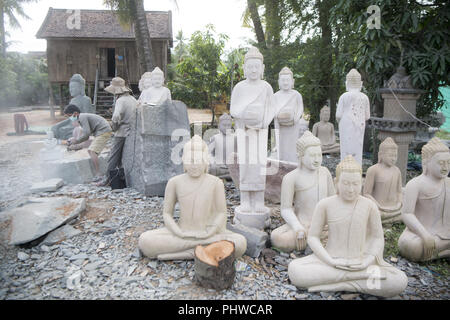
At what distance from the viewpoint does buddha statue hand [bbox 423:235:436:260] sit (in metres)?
3.62

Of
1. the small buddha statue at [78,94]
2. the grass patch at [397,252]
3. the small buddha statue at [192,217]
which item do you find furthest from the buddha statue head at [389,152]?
the small buddha statue at [78,94]

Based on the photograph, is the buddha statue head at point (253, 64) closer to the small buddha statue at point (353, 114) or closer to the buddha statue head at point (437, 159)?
the small buddha statue at point (353, 114)

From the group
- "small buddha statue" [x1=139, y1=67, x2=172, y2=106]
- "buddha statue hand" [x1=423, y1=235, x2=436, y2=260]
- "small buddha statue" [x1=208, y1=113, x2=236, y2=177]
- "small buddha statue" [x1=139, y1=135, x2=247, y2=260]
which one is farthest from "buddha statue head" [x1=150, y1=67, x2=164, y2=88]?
"buddha statue hand" [x1=423, y1=235, x2=436, y2=260]

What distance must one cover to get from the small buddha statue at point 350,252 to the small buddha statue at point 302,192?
602mm

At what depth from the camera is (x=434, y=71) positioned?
5512 mm

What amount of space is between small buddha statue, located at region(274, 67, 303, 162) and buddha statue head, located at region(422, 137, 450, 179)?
8.62ft

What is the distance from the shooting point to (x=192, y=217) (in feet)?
11.9

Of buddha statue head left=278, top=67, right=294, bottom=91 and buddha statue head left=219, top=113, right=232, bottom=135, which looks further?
buddha statue head left=219, top=113, right=232, bottom=135

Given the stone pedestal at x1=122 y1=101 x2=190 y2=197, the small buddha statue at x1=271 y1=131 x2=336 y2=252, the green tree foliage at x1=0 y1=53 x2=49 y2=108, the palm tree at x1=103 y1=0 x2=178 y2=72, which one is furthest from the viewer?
the green tree foliage at x1=0 y1=53 x2=49 y2=108

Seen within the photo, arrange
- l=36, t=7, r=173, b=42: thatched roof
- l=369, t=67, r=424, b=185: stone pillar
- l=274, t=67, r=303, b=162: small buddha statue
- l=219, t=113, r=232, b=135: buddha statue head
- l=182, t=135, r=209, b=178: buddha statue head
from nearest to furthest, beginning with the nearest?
l=182, t=135, r=209, b=178: buddha statue head < l=369, t=67, r=424, b=185: stone pillar < l=274, t=67, r=303, b=162: small buddha statue < l=219, t=113, r=232, b=135: buddha statue head < l=36, t=7, r=173, b=42: thatched roof

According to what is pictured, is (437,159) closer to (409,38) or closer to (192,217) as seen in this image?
(192,217)

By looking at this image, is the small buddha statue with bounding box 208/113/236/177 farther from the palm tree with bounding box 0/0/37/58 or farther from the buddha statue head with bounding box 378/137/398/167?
the palm tree with bounding box 0/0/37/58

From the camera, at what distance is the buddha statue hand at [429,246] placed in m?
3.62
